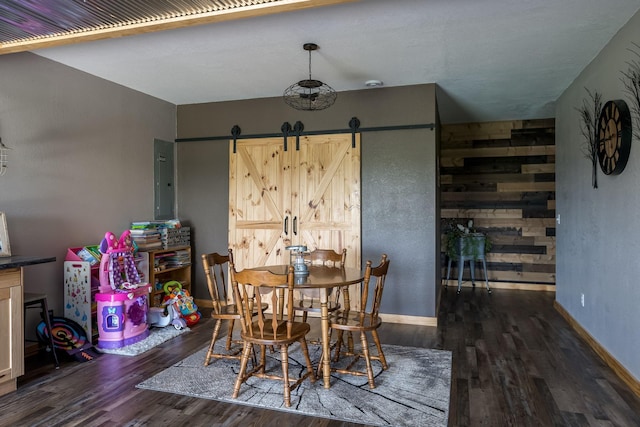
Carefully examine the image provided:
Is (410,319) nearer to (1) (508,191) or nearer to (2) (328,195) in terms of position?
(2) (328,195)

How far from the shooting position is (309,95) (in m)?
4.03

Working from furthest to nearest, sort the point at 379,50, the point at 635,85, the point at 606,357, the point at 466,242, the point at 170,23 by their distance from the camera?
the point at 466,242, the point at 379,50, the point at 606,357, the point at 635,85, the point at 170,23

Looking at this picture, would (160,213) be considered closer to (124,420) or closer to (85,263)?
(85,263)

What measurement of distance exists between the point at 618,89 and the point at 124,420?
4135 millimetres

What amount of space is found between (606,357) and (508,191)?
3.90 meters

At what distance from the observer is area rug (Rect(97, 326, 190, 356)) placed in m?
3.79

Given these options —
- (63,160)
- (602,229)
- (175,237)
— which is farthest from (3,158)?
(602,229)

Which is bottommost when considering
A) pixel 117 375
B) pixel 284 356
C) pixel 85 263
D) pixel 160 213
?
pixel 117 375

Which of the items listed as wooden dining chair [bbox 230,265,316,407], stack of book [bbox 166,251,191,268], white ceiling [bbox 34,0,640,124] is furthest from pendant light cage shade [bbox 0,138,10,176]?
wooden dining chair [bbox 230,265,316,407]

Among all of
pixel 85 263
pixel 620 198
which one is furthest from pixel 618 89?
pixel 85 263

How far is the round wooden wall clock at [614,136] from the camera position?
3133 mm

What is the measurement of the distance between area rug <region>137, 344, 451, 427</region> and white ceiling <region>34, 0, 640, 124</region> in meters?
2.55

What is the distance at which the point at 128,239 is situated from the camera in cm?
431

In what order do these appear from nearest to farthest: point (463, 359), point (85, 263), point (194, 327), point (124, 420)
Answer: point (124, 420), point (463, 359), point (85, 263), point (194, 327)
